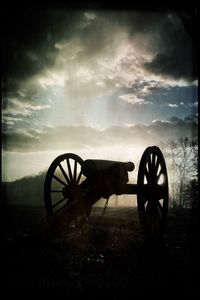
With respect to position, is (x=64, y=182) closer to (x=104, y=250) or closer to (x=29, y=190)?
(x=104, y=250)

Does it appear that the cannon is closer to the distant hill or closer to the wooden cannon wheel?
the wooden cannon wheel

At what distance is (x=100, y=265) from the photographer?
434 centimetres

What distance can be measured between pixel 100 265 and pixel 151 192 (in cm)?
156

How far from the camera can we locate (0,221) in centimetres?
318

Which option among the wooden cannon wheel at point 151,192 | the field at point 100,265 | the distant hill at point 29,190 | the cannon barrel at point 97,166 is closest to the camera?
the field at point 100,265

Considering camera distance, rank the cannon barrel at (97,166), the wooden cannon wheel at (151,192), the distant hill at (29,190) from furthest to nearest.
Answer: the distant hill at (29,190) → the cannon barrel at (97,166) → the wooden cannon wheel at (151,192)

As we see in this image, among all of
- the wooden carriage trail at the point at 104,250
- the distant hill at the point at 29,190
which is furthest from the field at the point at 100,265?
the distant hill at the point at 29,190

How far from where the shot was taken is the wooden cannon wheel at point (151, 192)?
16.0 feet

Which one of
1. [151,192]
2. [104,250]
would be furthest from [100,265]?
[151,192]

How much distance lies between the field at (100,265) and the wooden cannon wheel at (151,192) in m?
0.33

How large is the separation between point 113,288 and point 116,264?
0.92m

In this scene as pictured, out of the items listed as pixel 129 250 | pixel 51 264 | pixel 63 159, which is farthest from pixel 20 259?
pixel 63 159

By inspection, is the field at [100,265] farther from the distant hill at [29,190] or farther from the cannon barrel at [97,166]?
the distant hill at [29,190]

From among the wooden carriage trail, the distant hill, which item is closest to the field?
the wooden carriage trail
